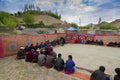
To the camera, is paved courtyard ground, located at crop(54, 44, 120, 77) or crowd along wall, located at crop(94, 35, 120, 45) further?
crowd along wall, located at crop(94, 35, 120, 45)

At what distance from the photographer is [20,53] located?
11719mm

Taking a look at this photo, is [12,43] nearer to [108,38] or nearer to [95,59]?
[95,59]

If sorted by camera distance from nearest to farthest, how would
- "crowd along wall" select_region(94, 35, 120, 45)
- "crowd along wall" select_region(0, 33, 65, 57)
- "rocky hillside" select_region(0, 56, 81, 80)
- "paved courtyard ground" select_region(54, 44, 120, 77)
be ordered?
"rocky hillside" select_region(0, 56, 81, 80), "paved courtyard ground" select_region(54, 44, 120, 77), "crowd along wall" select_region(0, 33, 65, 57), "crowd along wall" select_region(94, 35, 120, 45)

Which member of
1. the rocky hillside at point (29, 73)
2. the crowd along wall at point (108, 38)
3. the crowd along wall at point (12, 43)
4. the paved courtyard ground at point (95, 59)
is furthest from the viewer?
the crowd along wall at point (108, 38)

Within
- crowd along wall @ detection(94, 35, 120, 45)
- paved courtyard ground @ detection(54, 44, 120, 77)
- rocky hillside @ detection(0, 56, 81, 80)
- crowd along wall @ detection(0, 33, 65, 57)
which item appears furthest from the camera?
crowd along wall @ detection(94, 35, 120, 45)

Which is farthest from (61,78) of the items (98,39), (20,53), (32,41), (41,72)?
(98,39)

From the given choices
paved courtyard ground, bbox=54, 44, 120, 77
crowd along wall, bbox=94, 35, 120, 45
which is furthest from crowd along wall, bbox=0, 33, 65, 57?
crowd along wall, bbox=94, 35, 120, 45

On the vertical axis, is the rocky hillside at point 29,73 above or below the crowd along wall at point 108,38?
below

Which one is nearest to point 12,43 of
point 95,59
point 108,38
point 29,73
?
point 29,73

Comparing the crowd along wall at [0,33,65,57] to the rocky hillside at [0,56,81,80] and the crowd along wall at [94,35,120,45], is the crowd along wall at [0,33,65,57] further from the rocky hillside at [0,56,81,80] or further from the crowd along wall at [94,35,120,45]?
the crowd along wall at [94,35,120,45]

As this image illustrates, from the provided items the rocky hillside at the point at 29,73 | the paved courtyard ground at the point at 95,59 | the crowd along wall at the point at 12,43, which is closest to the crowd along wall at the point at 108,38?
the paved courtyard ground at the point at 95,59

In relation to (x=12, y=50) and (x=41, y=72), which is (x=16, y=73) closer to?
(x=41, y=72)

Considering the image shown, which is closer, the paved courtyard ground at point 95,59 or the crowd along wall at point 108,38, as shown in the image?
the paved courtyard ground at point 95,59

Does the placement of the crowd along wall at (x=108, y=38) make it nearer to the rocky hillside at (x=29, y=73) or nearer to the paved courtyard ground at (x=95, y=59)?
the paved courtyard ground at (x=95, y=59)
